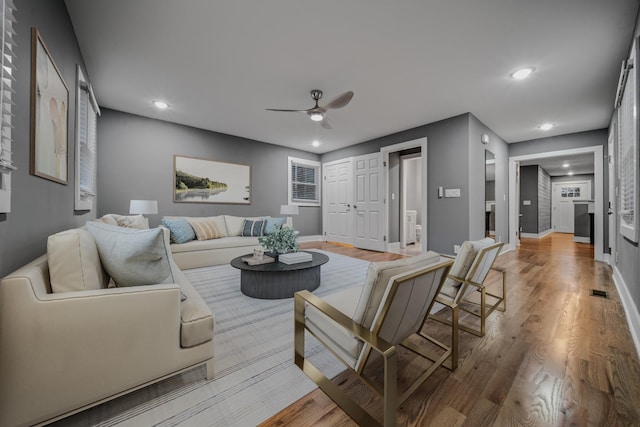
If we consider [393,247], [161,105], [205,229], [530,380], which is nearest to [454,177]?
[393,247]

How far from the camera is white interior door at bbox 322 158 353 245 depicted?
19.9ft

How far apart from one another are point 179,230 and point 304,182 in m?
3.38

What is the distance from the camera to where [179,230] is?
152 inches

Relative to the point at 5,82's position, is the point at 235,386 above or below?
below

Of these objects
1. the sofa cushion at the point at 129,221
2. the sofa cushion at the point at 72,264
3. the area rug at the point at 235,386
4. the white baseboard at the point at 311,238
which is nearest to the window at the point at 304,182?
the white baseboard at the point at 311,238

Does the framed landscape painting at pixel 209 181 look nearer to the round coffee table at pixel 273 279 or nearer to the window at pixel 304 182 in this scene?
the window at pixel 304 182

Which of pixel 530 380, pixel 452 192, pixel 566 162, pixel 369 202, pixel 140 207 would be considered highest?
pixel 566 162

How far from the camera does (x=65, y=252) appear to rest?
1.14 meters

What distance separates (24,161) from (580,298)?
4685 mm

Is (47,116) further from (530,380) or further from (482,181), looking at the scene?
(482,181)

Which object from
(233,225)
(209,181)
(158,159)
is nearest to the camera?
(158,159)

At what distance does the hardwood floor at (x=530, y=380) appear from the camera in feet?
3.73

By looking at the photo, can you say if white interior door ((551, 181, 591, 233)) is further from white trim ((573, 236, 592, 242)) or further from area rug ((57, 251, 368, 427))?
area rug ((57, 251, 368, 427))

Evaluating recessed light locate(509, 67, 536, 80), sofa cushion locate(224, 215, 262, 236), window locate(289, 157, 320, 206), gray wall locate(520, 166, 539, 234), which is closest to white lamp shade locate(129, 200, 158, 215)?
sofa cushion locate(224, 215, 262, 236)
